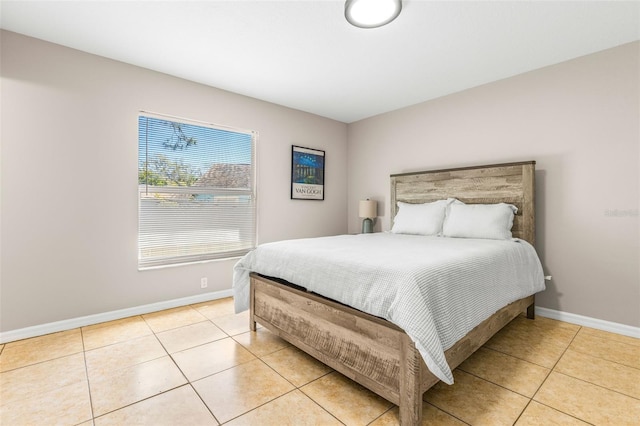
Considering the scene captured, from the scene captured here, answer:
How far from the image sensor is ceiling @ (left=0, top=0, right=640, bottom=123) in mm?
2105

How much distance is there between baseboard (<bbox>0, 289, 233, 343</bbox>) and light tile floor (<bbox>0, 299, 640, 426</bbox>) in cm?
8

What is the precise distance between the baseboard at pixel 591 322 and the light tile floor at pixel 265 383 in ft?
0.31

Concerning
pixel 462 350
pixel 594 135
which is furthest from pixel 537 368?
pixel 594 135

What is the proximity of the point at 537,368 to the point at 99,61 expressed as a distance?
435cm

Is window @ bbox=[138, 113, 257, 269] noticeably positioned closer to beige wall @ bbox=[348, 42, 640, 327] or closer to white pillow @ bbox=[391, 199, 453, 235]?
white pillow @ bbox=[391, 199, 453, 235]

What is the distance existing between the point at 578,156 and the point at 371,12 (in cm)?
Answer: 231

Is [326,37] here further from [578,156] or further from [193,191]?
[578,156]

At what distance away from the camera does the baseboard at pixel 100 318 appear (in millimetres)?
2428

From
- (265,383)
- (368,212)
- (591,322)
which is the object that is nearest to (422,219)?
(368,212)

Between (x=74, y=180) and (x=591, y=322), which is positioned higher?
(x=74, y=180)

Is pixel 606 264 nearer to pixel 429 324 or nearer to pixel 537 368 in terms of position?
pixel 537 368

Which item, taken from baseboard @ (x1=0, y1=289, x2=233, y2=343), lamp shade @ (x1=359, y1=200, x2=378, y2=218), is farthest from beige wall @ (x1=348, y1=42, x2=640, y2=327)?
baseboard @ (x1=0, y1=289, x2=233, y2=343)

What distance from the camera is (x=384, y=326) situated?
1.54 metres

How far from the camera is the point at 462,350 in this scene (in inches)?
68.7
